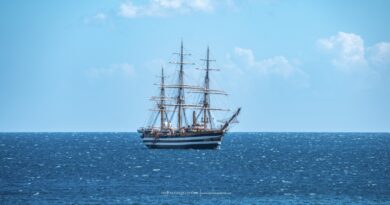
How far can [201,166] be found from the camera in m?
103

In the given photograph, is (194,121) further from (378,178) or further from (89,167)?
(378,178)

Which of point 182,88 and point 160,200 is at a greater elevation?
point 182,88

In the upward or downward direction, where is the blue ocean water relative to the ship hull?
downward

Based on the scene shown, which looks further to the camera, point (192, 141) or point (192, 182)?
point (192, 141)

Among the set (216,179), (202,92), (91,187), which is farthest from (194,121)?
(91,187)

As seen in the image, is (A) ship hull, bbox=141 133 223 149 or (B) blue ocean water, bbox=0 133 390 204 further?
(A) ship hull, bbox=141 133 223 149

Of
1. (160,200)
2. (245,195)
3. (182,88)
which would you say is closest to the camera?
Answer: (160,200)

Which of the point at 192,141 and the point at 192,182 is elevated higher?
the point at 192,141

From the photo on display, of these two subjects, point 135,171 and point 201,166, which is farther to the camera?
point 201,166

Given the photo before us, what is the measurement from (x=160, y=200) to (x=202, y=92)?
85.9m

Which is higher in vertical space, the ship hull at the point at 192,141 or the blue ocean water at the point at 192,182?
the ship hull at the point at 192,141

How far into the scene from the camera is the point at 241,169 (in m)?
99.4

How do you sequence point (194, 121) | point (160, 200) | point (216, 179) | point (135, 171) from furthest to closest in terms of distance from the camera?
point (194, 121), point (135, 171), point (216, 179), point (160, 200)

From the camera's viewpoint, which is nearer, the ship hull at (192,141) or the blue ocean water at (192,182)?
the blue ocean water at (192,182)
